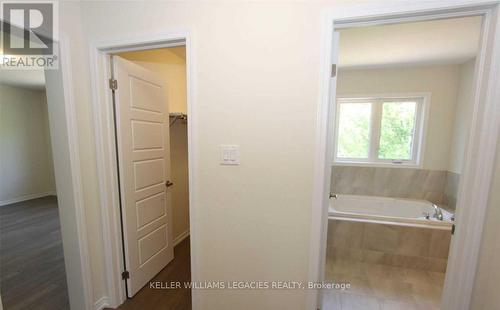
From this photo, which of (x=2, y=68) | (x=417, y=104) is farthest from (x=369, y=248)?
(x=2, y=68)

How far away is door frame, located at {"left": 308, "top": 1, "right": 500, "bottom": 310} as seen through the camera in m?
0.98

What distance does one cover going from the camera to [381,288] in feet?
6.61

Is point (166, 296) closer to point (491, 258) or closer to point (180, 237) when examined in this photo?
point (180, 237)

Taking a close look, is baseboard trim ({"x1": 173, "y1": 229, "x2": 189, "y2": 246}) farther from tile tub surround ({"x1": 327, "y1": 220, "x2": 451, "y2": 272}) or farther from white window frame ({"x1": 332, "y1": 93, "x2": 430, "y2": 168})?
white window frame ({"x1": 332, "y1": 93, "x2": 430, "y2": 168})

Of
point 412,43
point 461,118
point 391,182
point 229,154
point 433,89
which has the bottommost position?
point 391,182

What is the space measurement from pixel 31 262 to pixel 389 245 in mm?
3942

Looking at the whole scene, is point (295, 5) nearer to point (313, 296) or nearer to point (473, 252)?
point (473, 252)

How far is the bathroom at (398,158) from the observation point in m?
2.00

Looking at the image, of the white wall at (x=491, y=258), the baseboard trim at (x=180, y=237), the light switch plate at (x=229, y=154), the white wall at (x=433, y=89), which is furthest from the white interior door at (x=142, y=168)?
the white wall at (x=433, y=89)

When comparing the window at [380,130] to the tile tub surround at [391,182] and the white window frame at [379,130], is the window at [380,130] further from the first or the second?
the tile tub surround at [391,182]

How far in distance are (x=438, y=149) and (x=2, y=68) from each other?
20.6ft

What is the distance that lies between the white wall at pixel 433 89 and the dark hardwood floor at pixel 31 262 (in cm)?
431

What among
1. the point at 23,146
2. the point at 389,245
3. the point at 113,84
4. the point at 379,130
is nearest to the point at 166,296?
the point at 113,84

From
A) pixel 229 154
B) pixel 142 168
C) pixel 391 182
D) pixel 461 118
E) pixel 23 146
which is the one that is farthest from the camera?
pixel 23 146
